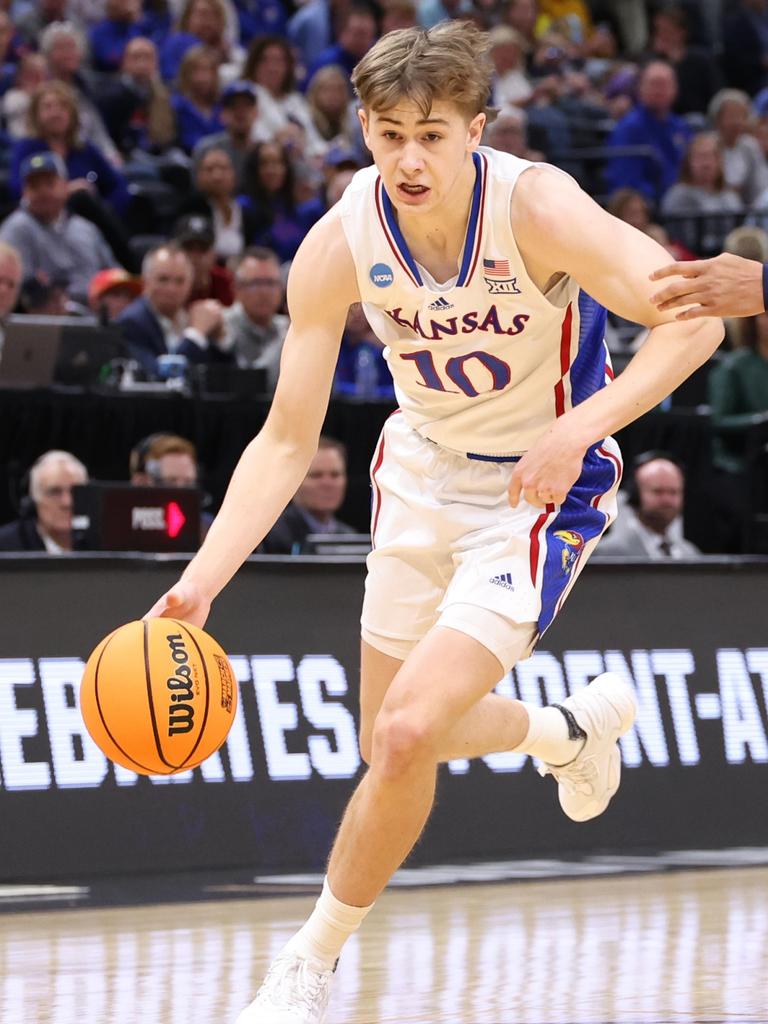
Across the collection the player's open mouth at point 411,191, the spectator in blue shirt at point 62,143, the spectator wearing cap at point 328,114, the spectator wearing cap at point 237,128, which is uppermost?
the spectator wearing cap at point 328,114

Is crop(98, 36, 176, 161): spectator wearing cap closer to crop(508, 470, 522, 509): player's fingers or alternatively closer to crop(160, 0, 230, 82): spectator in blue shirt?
crop(160, 0, 230, 82): spectator in blue shirt

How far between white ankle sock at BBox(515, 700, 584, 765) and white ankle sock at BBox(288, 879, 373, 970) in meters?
1.17

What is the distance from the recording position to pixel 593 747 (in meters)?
5.63

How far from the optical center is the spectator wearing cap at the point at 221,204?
13.0 metres

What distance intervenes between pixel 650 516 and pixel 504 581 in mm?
5446

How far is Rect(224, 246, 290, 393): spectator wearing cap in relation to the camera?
11.4m

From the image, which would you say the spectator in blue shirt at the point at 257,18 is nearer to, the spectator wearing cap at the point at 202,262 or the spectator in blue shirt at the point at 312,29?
the spectator in blue shirt at the point at 312,29

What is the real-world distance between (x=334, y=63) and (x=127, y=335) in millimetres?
5259

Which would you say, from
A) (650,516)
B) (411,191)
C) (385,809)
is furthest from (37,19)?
(385,809)

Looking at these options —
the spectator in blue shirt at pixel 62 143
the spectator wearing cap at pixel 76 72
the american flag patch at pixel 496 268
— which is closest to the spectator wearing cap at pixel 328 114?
the spectator wearing cap at pixel 76 72

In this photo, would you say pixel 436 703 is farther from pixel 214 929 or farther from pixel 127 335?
pixel 127 335

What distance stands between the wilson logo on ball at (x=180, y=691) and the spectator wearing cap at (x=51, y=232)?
7.09m

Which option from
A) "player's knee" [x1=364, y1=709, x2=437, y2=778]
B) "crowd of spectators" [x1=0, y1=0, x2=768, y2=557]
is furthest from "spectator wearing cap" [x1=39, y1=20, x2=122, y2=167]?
"player's knee" [x1=364, y1=709, x2=437, y2=778]

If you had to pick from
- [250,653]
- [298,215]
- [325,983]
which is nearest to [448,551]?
[325,983]
